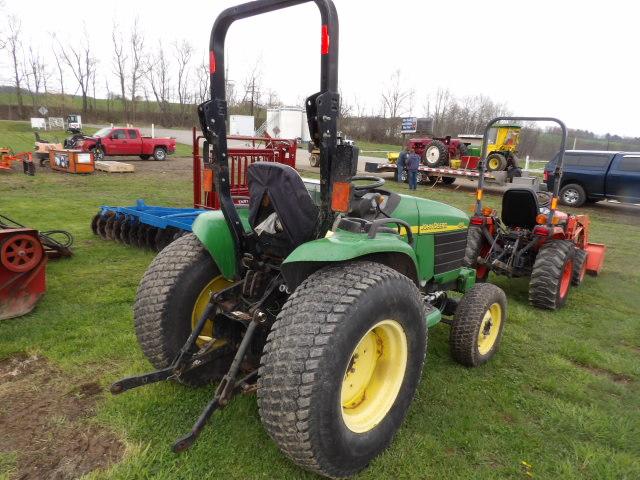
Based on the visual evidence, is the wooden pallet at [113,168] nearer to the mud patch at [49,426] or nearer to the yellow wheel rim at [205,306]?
the mud patch at [49,426]

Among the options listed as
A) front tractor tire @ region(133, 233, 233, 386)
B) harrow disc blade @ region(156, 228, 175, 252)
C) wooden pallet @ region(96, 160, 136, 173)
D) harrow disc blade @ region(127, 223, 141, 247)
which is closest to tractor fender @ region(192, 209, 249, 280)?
front tractor tire @ region(133, 233, 233, 386)

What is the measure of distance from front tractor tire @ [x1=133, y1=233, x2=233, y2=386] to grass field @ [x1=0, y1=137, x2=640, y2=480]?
1.09ft

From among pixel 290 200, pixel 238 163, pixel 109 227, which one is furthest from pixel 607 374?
pixel 109 227

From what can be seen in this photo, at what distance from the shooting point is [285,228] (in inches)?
96.7

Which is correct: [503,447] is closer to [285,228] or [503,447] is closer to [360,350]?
[360,350]

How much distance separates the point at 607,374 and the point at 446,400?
156 centimetres

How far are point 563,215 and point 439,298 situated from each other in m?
2.92

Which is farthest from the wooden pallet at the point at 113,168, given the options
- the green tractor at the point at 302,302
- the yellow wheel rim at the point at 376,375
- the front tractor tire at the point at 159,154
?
the yellow wheel rim at the point at 376,375

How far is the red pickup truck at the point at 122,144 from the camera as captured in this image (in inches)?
745

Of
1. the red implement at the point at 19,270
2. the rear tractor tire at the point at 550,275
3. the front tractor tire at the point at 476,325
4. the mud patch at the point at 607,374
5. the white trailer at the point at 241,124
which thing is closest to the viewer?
the front tractor tire at the point at 476,325

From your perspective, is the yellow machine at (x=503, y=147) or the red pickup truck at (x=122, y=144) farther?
the red pickup truck at (x=122, y=144)

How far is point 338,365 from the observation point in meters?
2.01

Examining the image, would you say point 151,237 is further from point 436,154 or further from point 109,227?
point 436,154

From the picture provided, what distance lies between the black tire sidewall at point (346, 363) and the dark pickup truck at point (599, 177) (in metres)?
12.1
